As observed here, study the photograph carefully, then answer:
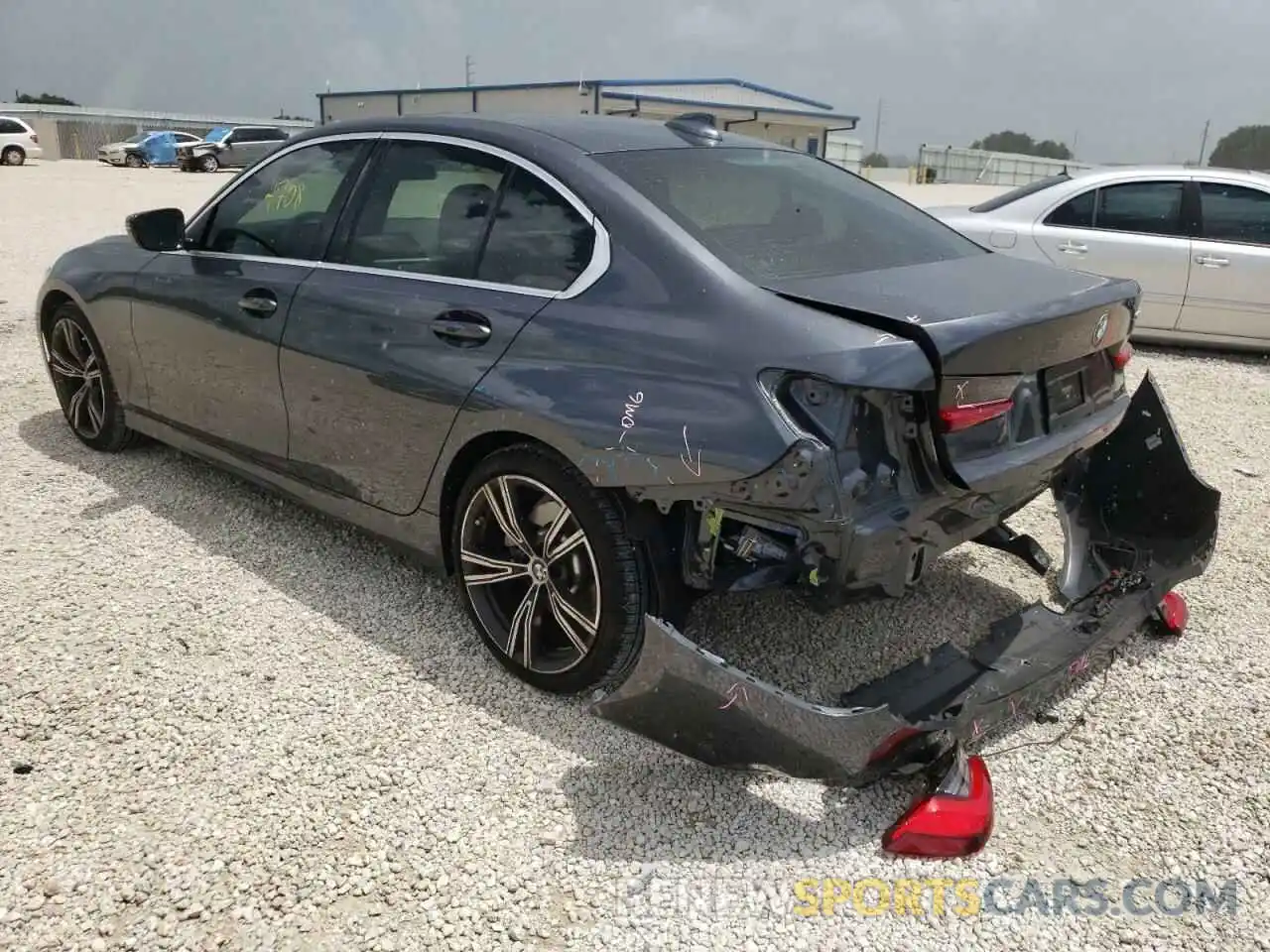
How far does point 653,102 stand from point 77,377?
40.3 meters

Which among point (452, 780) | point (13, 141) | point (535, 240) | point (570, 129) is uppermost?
point (570, 129)

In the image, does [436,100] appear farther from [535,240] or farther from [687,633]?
[687,633]

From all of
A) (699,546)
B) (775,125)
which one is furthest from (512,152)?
Answer: (775,125)

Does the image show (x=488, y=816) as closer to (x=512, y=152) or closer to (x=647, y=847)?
(x=647, y=847)

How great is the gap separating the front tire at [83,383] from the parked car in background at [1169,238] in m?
6.15

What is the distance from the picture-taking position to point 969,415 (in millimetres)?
2498

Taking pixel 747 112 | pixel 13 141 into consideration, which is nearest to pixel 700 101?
pixel 747 112

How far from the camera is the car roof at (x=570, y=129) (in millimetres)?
3178

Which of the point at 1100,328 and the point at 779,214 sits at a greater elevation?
the point at 779,214

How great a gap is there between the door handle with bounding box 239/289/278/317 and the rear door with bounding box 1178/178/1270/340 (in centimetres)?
684

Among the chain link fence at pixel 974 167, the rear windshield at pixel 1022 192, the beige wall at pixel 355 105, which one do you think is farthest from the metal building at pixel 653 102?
the rear windshield at pixel 1022 192

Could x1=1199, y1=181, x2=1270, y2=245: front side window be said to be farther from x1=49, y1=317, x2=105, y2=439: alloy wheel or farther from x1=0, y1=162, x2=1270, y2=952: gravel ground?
x1=49, y1=317, x2=105, y2=439: alloy wheel

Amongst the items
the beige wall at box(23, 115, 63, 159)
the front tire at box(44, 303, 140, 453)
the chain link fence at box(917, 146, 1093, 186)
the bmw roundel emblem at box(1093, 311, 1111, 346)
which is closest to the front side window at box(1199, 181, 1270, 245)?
the bmw roundel emblem at box(1093, 311, 1111, 346)

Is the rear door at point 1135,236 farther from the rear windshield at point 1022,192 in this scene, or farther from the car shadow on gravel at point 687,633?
the car shadow on gravel at point 687,633
